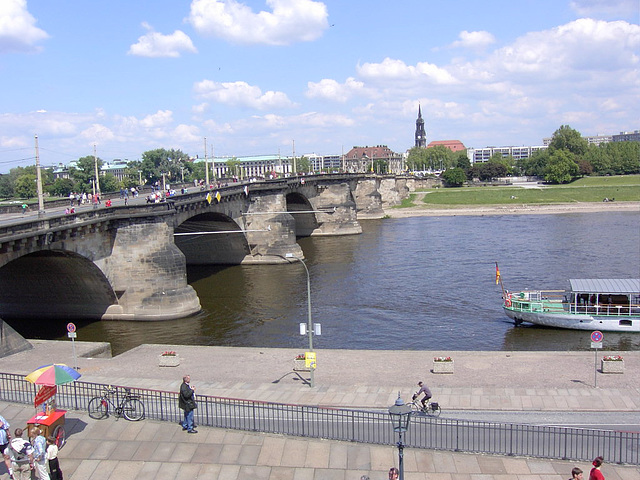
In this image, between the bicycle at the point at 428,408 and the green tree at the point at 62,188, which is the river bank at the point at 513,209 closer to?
the green tree at the point at 62,188

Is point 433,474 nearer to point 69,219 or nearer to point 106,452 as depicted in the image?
point 106,452

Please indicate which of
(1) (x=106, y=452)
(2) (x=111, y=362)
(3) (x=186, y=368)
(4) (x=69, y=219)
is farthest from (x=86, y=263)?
(1) (x=106, y=452)

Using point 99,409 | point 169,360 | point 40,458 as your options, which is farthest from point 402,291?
point 40,458

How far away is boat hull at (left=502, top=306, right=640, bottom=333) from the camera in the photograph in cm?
3595

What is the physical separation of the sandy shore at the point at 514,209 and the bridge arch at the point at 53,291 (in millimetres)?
80229

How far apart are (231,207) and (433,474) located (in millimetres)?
48635

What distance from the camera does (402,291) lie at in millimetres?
47562

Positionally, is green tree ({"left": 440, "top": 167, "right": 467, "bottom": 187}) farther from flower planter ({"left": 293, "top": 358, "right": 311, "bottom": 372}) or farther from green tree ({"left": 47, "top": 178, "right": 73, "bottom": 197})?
flower planter ({"left": 293, "top": 358, "right": 311, "bottom": 372})

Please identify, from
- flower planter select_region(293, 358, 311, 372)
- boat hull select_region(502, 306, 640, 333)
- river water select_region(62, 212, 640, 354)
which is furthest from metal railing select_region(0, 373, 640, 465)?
boat hull select_region(502, 306, 640, 333)

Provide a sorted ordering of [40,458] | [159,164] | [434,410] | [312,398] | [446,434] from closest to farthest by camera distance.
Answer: [40,458]
[446,434]
[434,410]
[312,398]
[159,164]

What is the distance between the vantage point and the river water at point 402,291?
35.7m

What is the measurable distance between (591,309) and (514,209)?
270ft

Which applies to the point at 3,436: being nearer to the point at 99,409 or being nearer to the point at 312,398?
the point at 99,409

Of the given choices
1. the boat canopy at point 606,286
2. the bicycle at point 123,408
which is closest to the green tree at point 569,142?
the boat canopy at point 606,286
